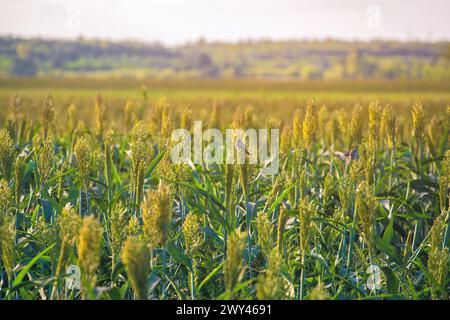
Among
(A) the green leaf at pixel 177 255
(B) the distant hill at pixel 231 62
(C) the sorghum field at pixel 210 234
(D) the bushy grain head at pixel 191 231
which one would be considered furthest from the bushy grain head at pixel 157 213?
(B) the distant hill at pixel 231 62

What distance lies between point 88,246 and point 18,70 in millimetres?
101667

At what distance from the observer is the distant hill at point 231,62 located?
325ft

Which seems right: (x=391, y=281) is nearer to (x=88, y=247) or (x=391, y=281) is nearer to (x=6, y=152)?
(x=88, y=247)

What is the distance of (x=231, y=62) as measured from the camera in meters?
145

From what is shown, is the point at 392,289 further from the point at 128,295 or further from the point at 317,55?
the point at 317,55

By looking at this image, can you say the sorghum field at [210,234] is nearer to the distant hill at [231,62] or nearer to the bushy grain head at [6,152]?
the bushy grain head at [6,152]

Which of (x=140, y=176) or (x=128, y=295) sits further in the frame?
(x=128, y=295)

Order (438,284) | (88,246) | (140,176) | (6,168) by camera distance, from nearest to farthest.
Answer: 1. (88,246)
2. (438,284)
3. (140,176)
4. (6,168)

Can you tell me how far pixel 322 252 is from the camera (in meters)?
2.88

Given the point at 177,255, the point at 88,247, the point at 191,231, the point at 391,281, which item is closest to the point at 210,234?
the point at 177,255

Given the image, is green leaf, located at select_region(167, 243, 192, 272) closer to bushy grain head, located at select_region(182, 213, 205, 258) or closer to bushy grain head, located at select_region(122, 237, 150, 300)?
bushy grain head, located at select_region(182, 213, 205, 258)

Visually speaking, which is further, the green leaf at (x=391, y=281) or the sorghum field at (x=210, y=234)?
the green leaf at (x=391, y=281)
